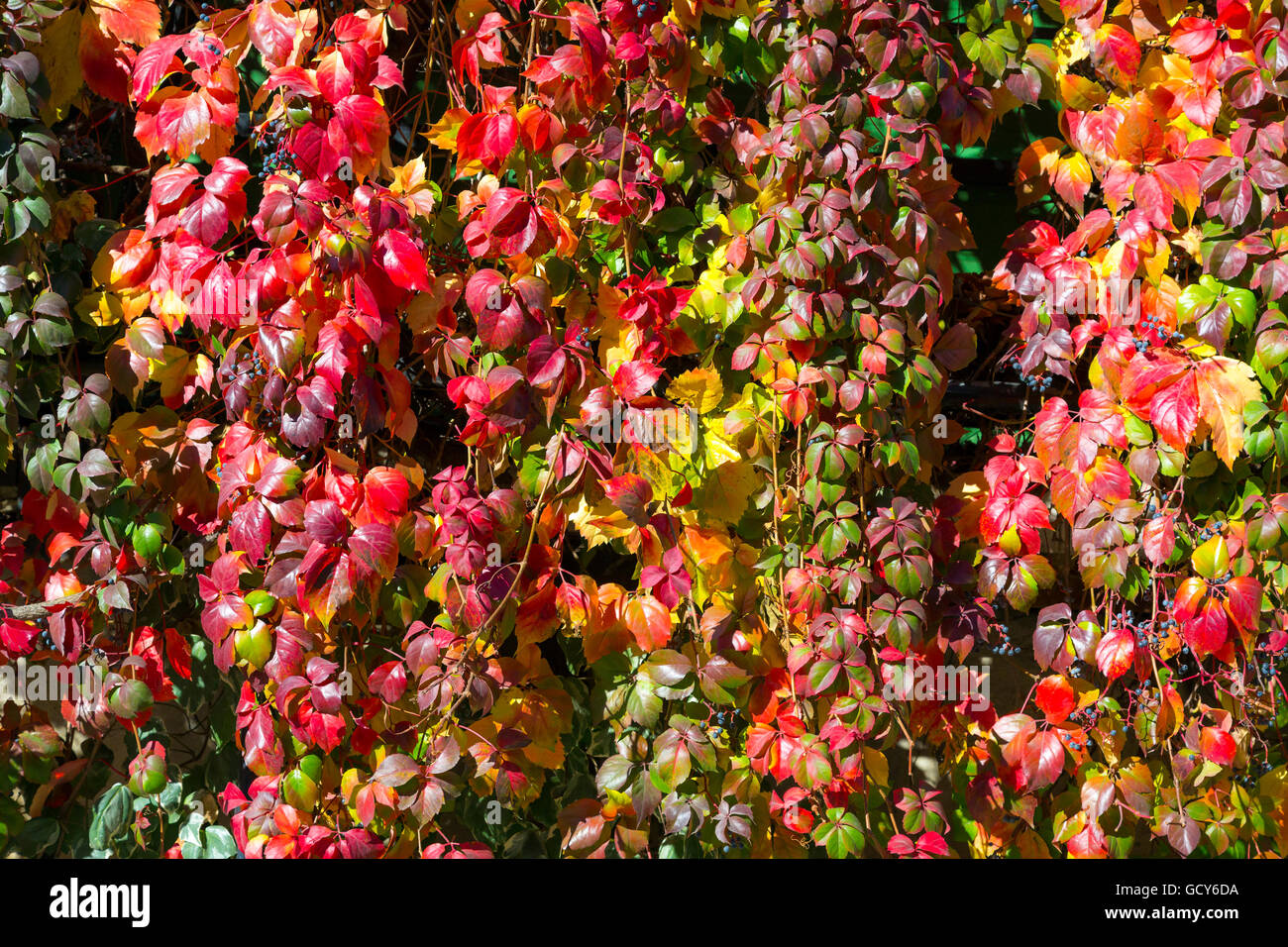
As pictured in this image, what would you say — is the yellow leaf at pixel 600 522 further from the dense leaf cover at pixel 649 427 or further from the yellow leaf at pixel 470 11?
the yellow leaf at pixel 470 11

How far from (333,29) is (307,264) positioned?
348mm

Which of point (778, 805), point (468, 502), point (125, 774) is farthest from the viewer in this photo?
point (125, 774)

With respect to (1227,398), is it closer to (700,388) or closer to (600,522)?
(700,388)

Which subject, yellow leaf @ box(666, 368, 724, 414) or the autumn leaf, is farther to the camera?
yellow leaf @ box(666, 368, 724, 414)

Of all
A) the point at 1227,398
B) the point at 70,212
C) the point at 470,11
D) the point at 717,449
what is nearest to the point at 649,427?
the point at 717,449

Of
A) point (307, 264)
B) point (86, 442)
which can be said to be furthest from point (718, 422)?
point (86, 442)

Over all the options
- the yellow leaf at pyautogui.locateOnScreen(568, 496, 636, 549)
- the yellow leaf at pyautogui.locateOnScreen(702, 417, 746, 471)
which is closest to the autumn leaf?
the yellow leaf at pyautogui.locateOnScreen(702, 417, 746, 471)

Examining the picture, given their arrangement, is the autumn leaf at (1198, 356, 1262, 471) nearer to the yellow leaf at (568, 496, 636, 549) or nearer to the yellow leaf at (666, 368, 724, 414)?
the yellow leaf at (666, 368, 724, 414)

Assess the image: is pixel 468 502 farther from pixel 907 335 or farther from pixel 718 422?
pixel 907 335

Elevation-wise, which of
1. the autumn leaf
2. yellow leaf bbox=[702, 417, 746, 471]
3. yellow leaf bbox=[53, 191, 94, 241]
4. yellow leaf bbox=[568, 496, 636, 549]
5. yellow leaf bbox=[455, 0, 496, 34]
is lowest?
A: yellow leaf bbox=[568, 496, 636, 549]

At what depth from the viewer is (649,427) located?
1558 millimetres

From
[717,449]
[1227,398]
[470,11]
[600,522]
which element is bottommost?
[600,522]

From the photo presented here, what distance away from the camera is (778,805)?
5.48 feet

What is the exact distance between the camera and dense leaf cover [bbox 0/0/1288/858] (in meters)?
1.57
